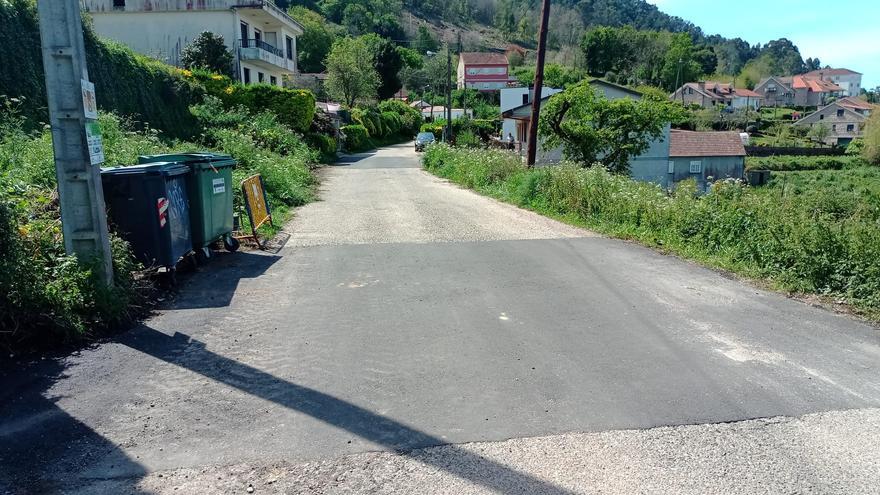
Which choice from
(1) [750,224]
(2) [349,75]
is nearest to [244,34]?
(2) [349,75]

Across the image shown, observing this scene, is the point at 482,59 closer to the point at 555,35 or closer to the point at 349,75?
the point at 349,75

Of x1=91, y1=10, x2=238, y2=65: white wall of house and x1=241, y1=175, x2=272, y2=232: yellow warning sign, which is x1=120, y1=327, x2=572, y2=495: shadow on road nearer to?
x1=241, y1=175, x2=272, y2=232: yellow warning sign

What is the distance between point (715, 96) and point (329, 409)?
125179mm

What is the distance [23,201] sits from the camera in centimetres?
605

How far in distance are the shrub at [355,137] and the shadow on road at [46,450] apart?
1667 inches

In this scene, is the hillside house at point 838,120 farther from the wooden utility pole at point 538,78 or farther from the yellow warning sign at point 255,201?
the yellow warning sign at point 255,201

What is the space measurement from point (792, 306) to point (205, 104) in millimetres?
22337

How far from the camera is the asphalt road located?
11.5 ft

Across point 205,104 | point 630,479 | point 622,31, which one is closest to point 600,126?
point 205,104

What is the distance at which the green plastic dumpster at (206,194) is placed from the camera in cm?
823

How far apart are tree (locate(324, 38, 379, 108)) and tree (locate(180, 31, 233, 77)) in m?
Result: 21.9

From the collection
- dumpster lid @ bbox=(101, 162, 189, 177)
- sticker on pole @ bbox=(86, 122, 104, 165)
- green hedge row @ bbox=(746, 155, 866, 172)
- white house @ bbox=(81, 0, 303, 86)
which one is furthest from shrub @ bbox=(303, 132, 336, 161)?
green hedge row @ bbox=(746, 155, 866, 172)

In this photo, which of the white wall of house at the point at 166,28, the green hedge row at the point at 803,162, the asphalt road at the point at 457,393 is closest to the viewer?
the asphalt road at the point at 457,393

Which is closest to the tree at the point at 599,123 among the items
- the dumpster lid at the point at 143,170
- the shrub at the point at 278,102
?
the shrub at the point at 278,102
